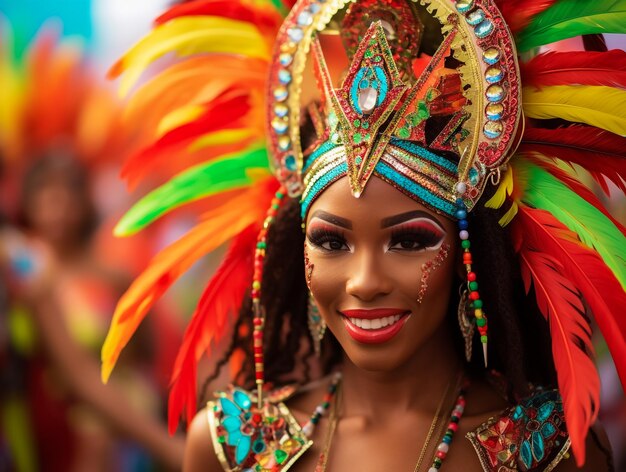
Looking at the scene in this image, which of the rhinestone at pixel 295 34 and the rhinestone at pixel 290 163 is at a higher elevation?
the rhinestone at pixel 295 34

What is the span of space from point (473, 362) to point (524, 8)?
35.6 inches

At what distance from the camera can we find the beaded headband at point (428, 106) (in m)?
2.20

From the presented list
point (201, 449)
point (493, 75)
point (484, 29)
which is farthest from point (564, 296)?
point (201, 449)

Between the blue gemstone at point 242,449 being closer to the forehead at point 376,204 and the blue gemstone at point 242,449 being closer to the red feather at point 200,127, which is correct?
the forehead at point 376,204

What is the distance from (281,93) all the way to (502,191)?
24.5 inches

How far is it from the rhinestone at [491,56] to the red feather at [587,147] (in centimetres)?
20

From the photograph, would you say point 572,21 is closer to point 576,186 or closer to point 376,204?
point 576,186

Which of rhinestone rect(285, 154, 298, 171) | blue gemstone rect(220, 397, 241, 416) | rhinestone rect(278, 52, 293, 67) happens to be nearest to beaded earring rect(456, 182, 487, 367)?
rhinestone rect(285, 154, 298, 171)

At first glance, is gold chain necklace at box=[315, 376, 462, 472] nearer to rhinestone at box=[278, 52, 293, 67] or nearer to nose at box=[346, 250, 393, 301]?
nose at box=[346, 250, 393, 301]

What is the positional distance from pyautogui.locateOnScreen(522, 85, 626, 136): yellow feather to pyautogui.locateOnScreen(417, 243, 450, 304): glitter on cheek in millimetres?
381

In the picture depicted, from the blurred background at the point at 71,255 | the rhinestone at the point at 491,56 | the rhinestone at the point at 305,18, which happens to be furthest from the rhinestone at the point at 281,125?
the blurred background at the point at 71,255

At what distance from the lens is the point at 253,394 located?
8.49 feet

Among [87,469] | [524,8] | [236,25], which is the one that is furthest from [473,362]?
[87,469]

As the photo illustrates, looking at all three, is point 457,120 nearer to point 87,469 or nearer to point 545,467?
point 545,467
